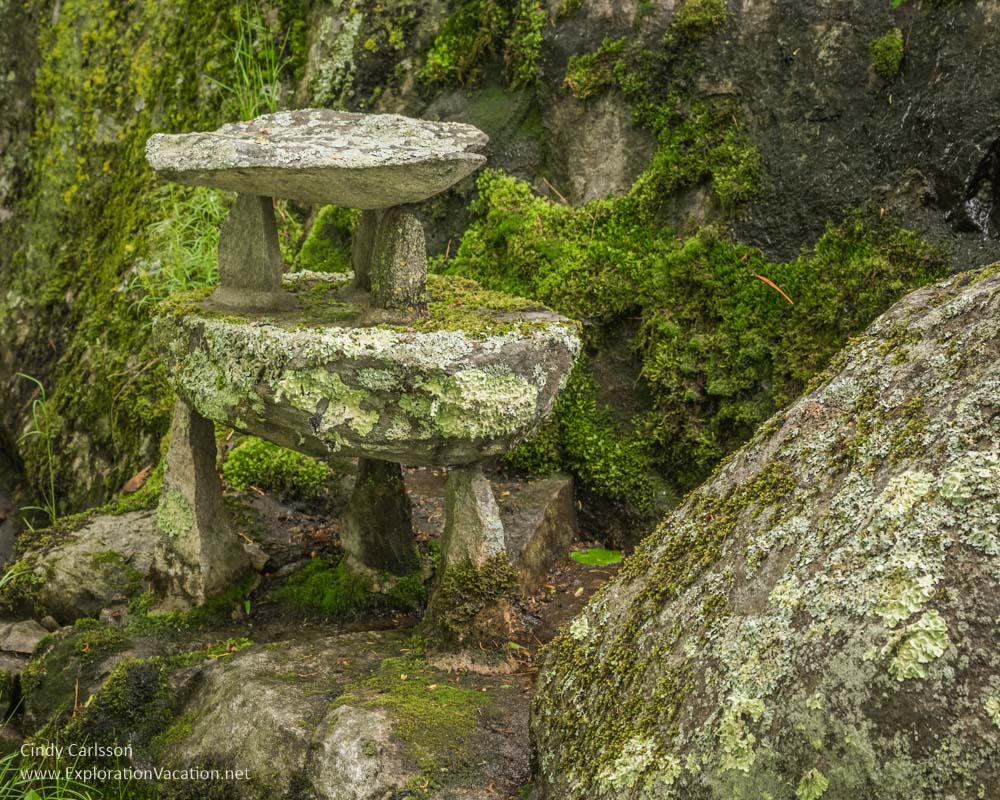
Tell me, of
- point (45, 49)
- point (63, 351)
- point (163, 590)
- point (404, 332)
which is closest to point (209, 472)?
point (163, 590)

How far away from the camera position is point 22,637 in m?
4.66

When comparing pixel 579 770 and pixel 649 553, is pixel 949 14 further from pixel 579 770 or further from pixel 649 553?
pixel 579 770

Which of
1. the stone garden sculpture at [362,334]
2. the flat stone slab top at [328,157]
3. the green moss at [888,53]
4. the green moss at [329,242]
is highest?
the green moss at [888,53]

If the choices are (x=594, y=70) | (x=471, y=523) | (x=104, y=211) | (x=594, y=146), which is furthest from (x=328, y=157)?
(x=104, y=211)

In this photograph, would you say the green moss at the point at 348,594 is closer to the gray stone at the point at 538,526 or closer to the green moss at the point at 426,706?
the gray stone at the point at 538,526

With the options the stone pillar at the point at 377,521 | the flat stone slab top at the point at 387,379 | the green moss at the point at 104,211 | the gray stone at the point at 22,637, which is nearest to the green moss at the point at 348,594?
the stone pillar at the point at 377,521

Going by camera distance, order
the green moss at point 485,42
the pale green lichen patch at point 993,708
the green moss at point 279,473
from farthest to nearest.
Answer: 1. the green moss at point 485,42
2. the green moss at point 279,473
3. the pale green lichen patch at point 993,708

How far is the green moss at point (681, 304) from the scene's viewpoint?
4.87m

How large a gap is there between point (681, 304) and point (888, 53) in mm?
1645

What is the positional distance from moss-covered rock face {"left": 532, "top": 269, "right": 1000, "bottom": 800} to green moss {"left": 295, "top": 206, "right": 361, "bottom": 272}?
13.3 feet

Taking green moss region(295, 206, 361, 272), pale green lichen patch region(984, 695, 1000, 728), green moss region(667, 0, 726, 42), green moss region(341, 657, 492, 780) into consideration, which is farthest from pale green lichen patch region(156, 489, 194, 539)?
green moss region(667, 0, 726, 42)

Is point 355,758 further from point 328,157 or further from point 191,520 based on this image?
point 328,157

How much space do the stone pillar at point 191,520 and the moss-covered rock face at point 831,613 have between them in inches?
84.6

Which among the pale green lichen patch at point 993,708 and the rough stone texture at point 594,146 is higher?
the rough stone texture at point 594,146
